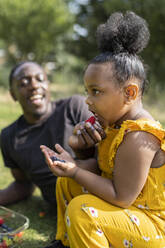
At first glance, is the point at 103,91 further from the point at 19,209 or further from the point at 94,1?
the point at 94,1

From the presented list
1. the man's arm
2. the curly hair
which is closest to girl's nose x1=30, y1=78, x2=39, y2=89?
the man's arm

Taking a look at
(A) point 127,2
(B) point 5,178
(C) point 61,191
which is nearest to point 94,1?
(A) point 127,2

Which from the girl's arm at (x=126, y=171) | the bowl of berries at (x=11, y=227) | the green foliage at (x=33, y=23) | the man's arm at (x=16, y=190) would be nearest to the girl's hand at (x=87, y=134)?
the girl's arm at (x=126, y=171)

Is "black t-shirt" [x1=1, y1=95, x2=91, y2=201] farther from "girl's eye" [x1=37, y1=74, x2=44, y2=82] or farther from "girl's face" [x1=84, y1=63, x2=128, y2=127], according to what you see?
"girl's face" [x1=84, y1=63, x2=128, y2=127]

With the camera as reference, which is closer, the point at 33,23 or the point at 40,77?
the point at 40,77

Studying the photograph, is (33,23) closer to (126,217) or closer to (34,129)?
(34,129)

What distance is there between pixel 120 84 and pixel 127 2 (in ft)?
42.9

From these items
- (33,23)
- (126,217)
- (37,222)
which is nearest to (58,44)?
(33,23)

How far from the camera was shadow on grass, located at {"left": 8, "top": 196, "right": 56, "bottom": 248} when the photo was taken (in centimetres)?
250

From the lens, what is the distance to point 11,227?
9.04 ft

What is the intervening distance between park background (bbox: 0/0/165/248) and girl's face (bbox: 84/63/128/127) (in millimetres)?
1360

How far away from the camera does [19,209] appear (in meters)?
3.19

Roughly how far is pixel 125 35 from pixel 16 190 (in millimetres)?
2158

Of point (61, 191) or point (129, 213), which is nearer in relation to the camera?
point (129, 213)
